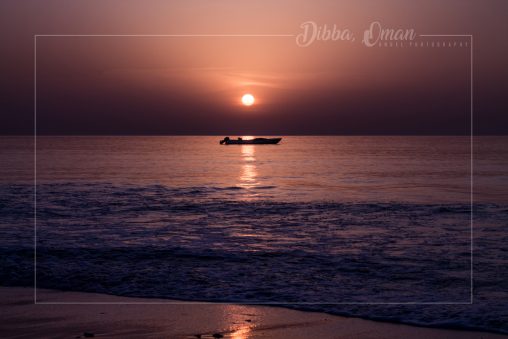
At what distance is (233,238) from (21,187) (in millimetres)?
15335

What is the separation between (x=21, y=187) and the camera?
80.3 ft

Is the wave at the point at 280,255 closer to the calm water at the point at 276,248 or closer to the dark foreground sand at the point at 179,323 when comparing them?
the calm water at the point at 276,248

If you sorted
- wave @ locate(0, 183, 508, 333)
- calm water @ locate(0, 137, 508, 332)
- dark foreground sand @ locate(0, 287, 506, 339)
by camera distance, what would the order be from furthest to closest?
calm water @ locate(0, 137, 508, 332)
wave @ locate(0, 183, 508, 333)
dark foreground sand @ locate(0, 287, 506, 339)

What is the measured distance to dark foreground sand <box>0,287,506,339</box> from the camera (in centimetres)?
584

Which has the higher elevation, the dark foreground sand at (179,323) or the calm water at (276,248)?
the calm water at (276,248)

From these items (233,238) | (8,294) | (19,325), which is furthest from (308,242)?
A: (19,325)

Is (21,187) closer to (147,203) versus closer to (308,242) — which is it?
(147,203)

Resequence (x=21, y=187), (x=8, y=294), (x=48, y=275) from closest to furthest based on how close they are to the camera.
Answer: (x=8, y=294)
(x=48, y=275)
(x=21, y=187)

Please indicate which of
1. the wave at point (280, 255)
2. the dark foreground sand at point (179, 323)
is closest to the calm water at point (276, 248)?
the wave at point (280, 255)

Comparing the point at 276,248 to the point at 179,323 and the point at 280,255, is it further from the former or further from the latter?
the point at 179,323

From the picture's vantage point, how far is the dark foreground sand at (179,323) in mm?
5844

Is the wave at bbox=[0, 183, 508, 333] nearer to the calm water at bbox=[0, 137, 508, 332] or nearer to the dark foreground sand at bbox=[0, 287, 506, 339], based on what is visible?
the calm water at bbox=[0, 137, 508, 332]

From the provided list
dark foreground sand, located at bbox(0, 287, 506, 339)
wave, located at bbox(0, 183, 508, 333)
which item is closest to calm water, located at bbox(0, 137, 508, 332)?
wave, located at bbox(0, 183, 508, 333)

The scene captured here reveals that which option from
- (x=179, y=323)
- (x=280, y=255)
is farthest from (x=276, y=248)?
(x=179, y=323)
